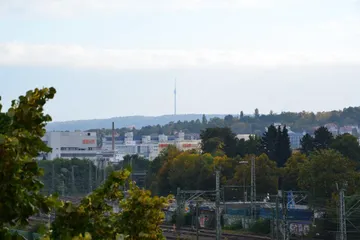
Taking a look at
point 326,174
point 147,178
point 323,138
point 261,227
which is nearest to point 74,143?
point 147,178

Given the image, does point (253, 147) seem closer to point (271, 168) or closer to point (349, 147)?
point (349, 147)

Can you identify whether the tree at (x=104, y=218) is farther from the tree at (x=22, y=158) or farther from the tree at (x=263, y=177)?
the tree at (x=263, y=177)

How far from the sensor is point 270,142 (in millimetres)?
94188

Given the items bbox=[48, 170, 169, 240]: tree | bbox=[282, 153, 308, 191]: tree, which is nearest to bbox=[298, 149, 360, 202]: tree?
bbox=[282, 153, 308, 191]: tree

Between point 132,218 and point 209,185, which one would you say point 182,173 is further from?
point 132,218

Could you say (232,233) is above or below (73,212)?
below

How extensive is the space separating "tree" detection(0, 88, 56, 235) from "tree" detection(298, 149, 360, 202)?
4914 centimetres

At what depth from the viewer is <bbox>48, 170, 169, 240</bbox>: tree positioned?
31.2ft

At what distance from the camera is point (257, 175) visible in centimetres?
7344

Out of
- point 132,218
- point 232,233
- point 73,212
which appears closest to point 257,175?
point 232,233

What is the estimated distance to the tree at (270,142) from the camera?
92562mm

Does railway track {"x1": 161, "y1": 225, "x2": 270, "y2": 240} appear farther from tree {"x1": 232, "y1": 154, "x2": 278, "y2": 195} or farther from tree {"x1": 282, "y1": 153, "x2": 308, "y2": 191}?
tree {"x1": 232, "y1": 154, "x2": 278, "y2": 195}

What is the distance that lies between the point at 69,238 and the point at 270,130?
85.9 metres

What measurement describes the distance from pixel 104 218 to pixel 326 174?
48627 mm
